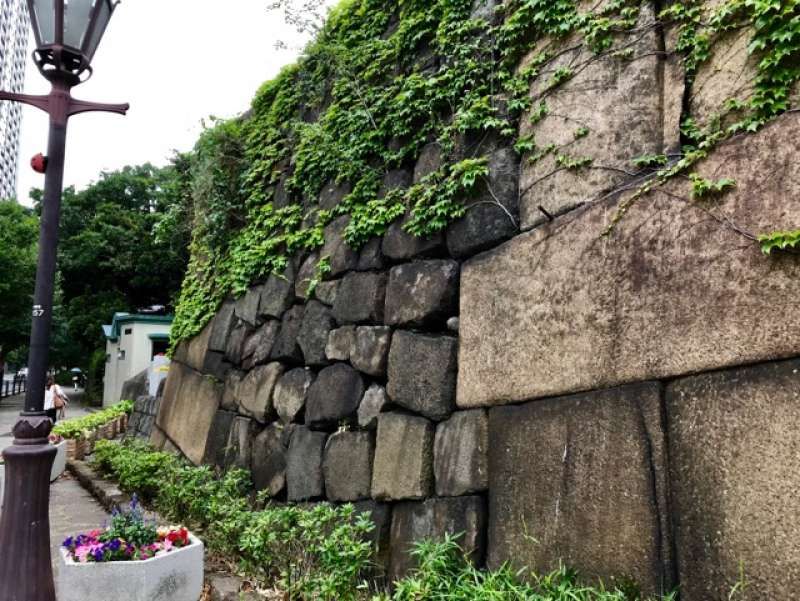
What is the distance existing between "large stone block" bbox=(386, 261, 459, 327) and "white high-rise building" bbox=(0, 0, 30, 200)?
58821mm

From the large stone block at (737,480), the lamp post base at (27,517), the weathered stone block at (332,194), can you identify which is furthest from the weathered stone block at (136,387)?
the large stone block at (737,480)

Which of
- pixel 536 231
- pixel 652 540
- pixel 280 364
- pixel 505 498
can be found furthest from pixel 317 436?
pixel 652 540

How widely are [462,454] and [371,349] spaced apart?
99 centimetres

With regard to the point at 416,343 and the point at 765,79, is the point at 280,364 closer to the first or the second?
the point at 416,343

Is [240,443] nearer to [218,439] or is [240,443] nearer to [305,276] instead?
[218,439]

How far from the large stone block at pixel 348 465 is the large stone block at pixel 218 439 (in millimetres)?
1722

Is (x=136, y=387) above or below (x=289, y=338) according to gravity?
below

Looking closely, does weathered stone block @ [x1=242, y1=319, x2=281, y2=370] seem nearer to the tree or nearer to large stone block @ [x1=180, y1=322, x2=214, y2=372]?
large stone block @ [x1=180, y1=322, x2=214, y2=372]

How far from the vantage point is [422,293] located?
10.7 ft

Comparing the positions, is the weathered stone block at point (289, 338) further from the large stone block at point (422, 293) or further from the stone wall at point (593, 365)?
the large stone block at point (422, 293)

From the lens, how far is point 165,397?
709cm

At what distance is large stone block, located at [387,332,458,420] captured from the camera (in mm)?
3047

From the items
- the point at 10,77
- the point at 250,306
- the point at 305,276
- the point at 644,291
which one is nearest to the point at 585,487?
the point at 644,291

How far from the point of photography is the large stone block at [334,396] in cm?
368
